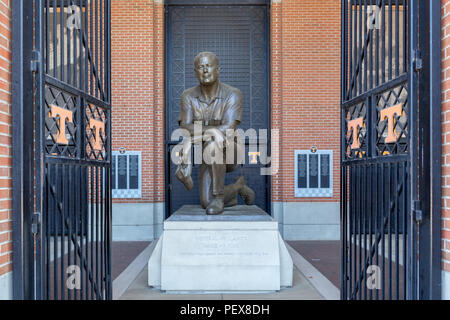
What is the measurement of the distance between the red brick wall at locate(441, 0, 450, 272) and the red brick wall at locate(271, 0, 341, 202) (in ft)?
20.7

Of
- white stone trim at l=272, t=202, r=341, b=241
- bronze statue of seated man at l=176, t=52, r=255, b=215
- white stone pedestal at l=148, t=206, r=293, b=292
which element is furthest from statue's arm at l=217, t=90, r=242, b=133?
white stone trim at l=272, t=202, r=341, b=241

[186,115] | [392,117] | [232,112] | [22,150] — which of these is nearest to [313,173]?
[232,112]

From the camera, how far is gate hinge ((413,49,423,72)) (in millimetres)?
2840

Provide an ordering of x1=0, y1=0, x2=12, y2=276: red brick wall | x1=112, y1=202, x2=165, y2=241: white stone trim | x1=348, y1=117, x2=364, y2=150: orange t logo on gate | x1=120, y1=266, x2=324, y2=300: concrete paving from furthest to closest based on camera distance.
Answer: x1=112, y1=202, x2=165, y2=241: white stone trim
x1=120, y1=266, x2=324, y2=300: concrete paving
x1=348, y1=117, x2=364, y2=150: orange t logo on gate
x1=0, y1=0, x2=12, y2=276: red brick wall

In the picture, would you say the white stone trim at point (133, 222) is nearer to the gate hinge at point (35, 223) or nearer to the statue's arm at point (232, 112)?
the statue's arm at point (232, 112)

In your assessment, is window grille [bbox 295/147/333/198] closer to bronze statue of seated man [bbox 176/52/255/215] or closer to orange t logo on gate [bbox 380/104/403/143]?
bronze statue of seated man [bbox 176/52/255/215]

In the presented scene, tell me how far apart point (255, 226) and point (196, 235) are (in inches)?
28.3

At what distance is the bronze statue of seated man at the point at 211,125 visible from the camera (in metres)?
5.32

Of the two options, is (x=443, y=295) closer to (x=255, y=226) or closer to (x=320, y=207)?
(x=255, y=226)

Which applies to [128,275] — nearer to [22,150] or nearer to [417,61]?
[22,150]

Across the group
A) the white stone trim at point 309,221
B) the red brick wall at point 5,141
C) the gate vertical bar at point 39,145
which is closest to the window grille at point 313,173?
the white stone trim at point 309,221

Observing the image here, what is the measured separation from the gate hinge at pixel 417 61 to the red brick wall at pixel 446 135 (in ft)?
0.46

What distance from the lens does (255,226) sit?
500cm

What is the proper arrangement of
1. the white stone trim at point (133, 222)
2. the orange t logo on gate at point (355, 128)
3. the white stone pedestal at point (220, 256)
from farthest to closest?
the white stone trim at point (133, 222) → the white stone pedestal at point (220, 256) → the orange t logo on gate at point (355, 128)
